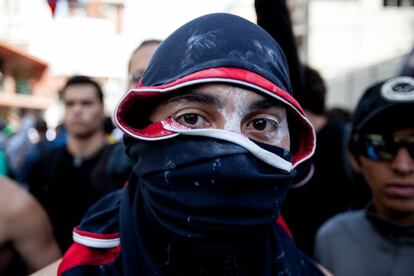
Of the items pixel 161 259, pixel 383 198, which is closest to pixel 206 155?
pixel 161 259

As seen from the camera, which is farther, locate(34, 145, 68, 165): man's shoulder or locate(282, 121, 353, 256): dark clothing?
locate(34, 145, 68, 165): man's shoulder

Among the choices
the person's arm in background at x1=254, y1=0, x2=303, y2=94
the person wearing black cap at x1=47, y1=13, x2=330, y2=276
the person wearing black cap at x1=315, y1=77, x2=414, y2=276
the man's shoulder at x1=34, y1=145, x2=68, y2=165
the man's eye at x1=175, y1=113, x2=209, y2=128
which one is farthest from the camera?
the man's shoulder at x1=34, y1=145, x2=68, y2=165

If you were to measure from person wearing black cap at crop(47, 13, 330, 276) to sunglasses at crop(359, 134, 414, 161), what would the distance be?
0.68 meters

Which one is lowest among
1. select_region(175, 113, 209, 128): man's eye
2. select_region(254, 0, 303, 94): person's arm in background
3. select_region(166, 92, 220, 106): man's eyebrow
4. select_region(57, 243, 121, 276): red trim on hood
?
select_region(57, 243, 121, 276): red trim on hood

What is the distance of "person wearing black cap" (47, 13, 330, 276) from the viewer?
1.08 meters

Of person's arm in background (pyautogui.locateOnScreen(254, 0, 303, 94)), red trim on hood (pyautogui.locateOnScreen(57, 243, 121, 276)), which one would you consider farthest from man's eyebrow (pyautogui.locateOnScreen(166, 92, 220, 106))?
person's arm in background (pyautogui.locateOnScreen(254, 0, 303, 94))

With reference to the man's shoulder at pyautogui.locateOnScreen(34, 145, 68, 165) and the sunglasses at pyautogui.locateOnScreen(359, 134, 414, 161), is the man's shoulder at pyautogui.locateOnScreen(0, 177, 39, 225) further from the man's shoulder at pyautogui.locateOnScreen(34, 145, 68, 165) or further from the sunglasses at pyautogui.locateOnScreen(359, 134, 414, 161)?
the sunglasses at pyautogui.locateOnScreen(359, 134, 414, 161)

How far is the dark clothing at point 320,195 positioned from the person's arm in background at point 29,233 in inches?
56.3

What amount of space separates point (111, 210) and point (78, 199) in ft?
6.12

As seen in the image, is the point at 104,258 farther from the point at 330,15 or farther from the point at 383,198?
the point at 330,15

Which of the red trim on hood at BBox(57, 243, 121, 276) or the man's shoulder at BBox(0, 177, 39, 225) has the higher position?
the red trim on hood at BBox(57, 243, 121, 276)

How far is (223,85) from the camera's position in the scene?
1.15m

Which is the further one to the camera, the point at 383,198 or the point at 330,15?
the point at 330,15

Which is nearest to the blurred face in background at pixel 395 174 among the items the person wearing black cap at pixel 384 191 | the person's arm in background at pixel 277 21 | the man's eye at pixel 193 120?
the person wearing black cap at pixel 384 191
